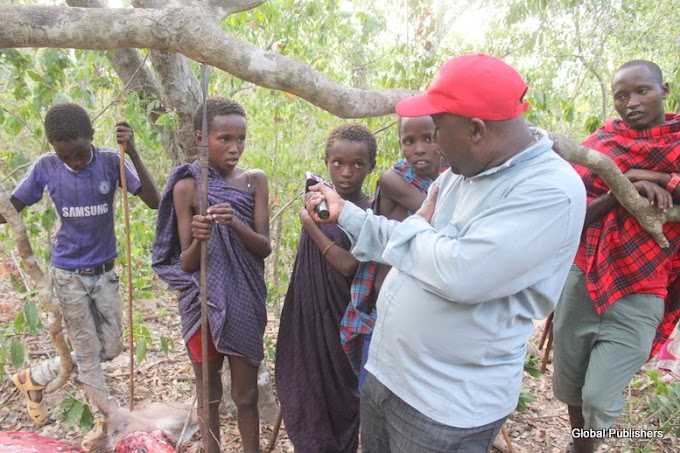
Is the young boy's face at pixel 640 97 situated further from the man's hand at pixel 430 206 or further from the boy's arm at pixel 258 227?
the boy's arm at pixel 258 227

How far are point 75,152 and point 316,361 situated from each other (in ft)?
5.09

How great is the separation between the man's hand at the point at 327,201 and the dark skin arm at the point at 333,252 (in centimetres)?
42

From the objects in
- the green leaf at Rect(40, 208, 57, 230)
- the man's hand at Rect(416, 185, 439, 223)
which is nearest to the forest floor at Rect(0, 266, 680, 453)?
the green leaf at Rect(40, 208, 57, 230)

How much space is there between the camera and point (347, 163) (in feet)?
7.13

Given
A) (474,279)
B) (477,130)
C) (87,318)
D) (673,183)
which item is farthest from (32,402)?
(673,183)

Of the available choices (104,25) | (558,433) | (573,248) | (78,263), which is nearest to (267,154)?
(78,263)

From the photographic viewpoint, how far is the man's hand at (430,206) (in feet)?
5.34

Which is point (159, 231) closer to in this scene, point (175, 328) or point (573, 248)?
point (573, 248)

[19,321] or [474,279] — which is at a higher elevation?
[474,279]

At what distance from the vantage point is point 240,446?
2.69 metres

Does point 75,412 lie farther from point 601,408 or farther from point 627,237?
point 627,237

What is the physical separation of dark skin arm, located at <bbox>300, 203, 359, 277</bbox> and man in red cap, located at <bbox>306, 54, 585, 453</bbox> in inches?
20.0

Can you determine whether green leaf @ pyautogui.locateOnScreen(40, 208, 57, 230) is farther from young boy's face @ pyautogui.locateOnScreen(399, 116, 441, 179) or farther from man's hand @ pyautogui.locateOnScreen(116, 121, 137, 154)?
young boy's face @ pyautogui.locateOnScreen(399, 116, 441, 179)

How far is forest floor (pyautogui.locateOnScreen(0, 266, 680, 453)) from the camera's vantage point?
2.77 metres
